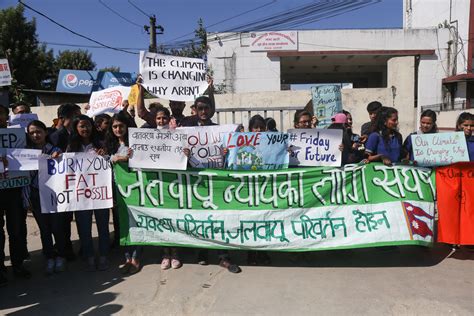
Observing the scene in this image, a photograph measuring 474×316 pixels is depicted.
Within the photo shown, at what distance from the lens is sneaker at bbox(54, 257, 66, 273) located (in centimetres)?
414

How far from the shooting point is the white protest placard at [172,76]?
455cm

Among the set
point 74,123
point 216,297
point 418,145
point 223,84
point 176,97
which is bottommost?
point 216,297

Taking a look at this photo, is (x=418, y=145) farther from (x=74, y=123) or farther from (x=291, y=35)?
(x=291, y=35)

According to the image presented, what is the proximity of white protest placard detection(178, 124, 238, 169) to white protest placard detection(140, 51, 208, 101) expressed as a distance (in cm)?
63

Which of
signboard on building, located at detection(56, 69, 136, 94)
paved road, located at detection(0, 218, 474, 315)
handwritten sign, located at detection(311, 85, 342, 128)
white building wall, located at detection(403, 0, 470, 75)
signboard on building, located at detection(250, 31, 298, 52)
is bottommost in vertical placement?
paved road, located at detection(0, 218, 474, 315)

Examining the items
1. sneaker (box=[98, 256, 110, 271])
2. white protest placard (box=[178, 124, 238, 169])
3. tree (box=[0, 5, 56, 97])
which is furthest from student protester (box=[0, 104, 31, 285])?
tree (box=[0, 5, 56, 97])

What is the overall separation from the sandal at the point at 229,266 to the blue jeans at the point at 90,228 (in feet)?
4.44

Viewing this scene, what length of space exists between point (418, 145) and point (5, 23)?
23.2 meters

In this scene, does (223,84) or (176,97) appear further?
(223,84)

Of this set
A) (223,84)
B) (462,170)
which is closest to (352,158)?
(462,170)

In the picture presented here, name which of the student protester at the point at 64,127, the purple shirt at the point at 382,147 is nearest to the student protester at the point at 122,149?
the student protester at the point at 64,127

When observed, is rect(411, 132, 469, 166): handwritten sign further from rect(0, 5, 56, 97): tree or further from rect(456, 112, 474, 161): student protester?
rect(0, 5, 56, 97): tree

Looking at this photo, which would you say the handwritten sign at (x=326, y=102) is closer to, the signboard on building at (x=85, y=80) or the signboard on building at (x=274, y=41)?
the signboard on building at (x=274, y=41)

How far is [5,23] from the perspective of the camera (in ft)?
67.2
